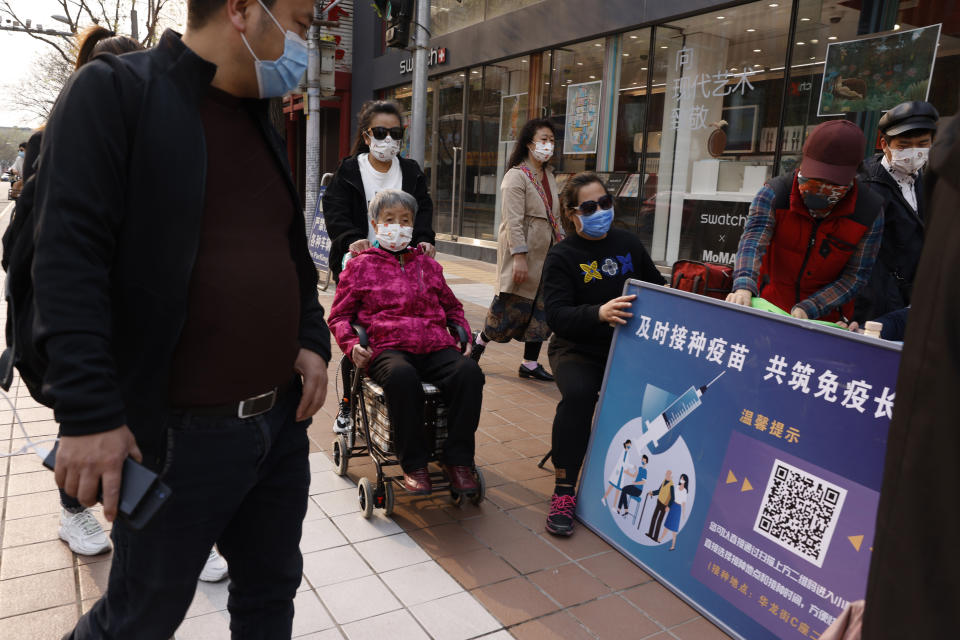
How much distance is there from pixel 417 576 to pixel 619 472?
1020 millimetres

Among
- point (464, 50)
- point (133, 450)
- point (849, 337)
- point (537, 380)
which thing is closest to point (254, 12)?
A: point (133, 450)

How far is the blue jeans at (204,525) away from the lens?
62.2 inches

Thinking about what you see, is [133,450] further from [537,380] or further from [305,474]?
[537,380]

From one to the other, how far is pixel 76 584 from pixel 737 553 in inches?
103

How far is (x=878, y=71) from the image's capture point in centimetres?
725

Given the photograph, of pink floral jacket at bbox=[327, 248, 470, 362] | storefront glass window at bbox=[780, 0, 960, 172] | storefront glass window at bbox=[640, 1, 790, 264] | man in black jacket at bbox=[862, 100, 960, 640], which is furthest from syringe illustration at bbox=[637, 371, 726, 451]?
storefront glass window at bbox=[640, 1, 790, 264]

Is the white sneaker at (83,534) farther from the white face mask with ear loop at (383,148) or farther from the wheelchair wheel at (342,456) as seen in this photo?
the white face mask with ear loop at (383,148)

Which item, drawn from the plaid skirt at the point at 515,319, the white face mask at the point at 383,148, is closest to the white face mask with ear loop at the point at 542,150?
the plaid skirt at the point at 515,319

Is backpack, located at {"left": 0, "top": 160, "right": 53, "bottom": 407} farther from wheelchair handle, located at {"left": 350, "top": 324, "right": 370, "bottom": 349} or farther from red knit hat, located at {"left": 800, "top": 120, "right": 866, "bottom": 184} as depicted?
red knit hat, located at {"left": 800, "top": 120, "right": 866, "bottom": 184}

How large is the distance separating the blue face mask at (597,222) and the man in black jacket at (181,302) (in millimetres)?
2173

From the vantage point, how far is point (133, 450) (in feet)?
4.78

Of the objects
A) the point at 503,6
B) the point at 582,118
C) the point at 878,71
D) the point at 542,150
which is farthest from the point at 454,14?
the point at 542,150

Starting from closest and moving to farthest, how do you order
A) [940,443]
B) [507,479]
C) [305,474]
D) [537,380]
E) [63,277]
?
[940,443] → [63,277] → [305,474] → [507,479] → [537,380]

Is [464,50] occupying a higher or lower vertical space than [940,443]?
higher
